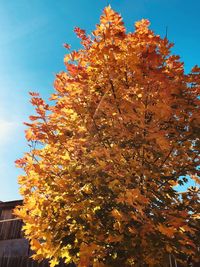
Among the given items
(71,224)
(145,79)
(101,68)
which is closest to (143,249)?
(71,224)

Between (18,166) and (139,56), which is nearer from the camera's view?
(139,56)

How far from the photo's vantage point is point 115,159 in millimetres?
4582

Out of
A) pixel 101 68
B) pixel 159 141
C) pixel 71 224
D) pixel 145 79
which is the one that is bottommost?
pixel 71 224

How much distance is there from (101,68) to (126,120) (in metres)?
1.38

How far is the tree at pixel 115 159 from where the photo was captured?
14.5 feet

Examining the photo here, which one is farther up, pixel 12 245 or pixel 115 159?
pixel 115 159

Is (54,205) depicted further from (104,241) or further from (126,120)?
(126,120)

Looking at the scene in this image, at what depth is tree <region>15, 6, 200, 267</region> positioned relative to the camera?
443 cm

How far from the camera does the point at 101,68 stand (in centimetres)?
525

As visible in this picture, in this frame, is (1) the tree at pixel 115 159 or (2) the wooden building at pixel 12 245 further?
(2) the wooden building at pixel 12 245

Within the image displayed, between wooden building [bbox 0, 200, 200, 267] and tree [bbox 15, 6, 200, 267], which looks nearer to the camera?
tree [bbox 15, 6, 200, 267]

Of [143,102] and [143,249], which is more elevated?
[143,102]

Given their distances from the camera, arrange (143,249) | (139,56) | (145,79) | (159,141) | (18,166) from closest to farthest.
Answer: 1. (159,141)
2. (143,249)
3. (145,79)
4. (139,56)
5. (18,166)

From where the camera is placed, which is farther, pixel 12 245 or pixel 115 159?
pixel 12 245
